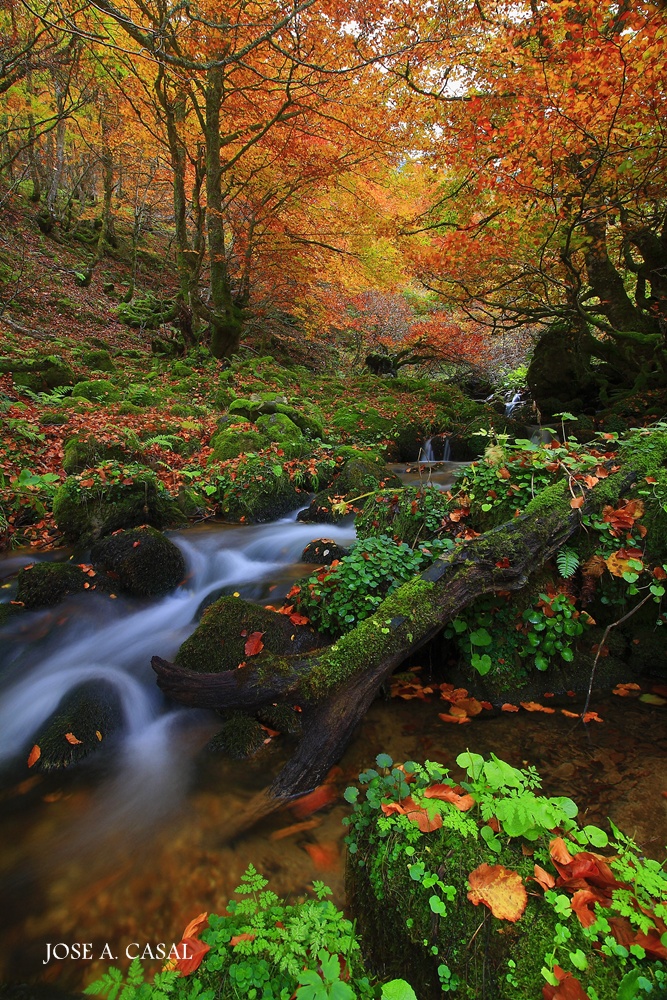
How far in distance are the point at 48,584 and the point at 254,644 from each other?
8.15 ft

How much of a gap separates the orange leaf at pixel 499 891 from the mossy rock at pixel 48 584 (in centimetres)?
463

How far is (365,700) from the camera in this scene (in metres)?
3.03

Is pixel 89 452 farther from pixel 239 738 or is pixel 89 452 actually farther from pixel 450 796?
pixel 450 796

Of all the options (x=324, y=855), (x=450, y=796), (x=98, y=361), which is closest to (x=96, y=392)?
(x=98, y=361)

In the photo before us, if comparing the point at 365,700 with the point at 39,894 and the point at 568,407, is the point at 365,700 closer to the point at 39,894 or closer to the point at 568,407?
the point at 39,894

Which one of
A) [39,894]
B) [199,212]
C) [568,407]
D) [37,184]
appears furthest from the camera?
[37,184]

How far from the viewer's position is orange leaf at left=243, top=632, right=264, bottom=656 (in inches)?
151

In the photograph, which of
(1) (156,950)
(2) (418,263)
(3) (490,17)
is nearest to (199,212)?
(2) (418,263)

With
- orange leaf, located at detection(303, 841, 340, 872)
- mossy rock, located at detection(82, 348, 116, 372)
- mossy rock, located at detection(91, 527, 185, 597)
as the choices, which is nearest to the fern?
orange leaf, located at detection(303, 841, 340, 872)

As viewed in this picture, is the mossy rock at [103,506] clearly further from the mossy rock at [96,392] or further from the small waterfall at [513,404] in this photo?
the small waterfall at [513,404]

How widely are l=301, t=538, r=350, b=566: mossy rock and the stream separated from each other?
1.79m

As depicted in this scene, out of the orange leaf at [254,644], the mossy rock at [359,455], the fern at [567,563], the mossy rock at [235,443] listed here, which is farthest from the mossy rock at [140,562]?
the fern at [567,563]

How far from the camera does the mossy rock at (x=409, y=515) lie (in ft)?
14.6

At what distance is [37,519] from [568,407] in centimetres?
1151
